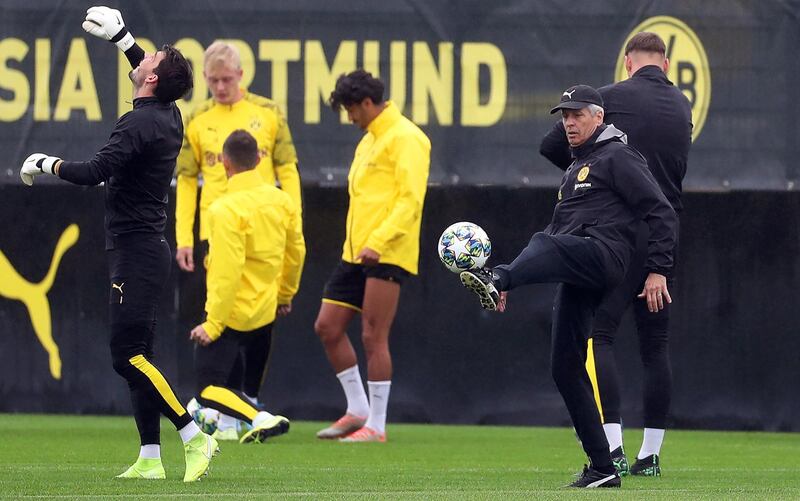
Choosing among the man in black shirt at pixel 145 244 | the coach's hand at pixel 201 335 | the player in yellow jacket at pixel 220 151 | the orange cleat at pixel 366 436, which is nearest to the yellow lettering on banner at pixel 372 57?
the player in yellow jacket at pixel 220 151

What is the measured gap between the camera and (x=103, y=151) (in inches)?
254

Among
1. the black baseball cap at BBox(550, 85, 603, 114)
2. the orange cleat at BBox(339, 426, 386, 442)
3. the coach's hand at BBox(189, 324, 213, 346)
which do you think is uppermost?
the black baseball cap at BBox(550, 85, 603, 114)

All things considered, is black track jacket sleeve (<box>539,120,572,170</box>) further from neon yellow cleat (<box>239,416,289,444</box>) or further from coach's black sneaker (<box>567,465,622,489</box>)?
neon yellow cleat (<box>239,416,289,444</box>)

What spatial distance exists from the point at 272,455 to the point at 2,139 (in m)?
3.25

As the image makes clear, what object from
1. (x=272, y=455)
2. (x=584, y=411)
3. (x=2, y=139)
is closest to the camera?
(x=584, y=411)

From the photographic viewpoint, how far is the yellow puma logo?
1047 cm

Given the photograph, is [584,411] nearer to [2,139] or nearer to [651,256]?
[651,256]

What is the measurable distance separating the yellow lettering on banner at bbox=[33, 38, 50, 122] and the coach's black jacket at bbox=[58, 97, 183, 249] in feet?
11.7

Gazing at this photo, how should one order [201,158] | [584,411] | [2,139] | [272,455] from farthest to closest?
1. [2,139]
2. [201,158]
3. [272,455]
4. [584,411]

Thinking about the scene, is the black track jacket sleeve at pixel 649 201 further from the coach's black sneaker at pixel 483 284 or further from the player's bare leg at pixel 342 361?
the player's bare leg at pixel 342 361

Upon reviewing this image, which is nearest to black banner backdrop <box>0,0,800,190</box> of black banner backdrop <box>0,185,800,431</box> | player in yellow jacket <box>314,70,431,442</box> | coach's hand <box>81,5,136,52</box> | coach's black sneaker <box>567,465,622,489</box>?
black banner backdrop <box>0,185,800,431</box>

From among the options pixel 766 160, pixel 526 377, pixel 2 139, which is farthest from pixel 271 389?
pixel 766 160

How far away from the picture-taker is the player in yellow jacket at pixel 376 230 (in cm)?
894

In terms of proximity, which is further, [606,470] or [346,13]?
[346,13]
